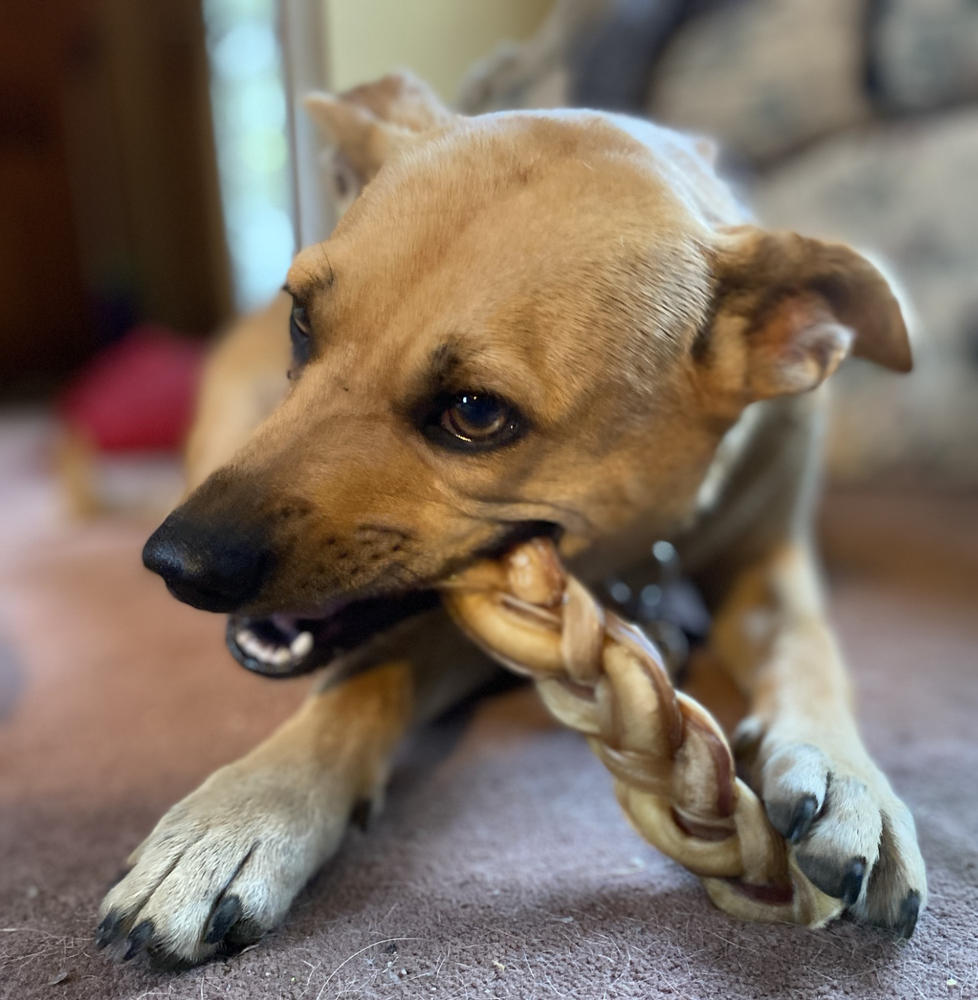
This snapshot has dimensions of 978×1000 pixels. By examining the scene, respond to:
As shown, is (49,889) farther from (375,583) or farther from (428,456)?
(428,456)

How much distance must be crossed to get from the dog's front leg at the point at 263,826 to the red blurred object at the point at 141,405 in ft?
7.75

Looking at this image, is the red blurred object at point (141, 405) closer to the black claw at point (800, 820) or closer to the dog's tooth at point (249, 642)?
the dog's tooth at point (249, 642)

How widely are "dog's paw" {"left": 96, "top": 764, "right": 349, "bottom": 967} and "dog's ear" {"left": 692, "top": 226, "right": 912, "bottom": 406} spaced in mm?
784

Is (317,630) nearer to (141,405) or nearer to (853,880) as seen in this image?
(853,880)

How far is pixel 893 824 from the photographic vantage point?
3.11 feet

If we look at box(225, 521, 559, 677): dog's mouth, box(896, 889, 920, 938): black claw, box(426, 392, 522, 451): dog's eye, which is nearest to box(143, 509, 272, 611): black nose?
box(225, 521, 559, 677): dog's mouth

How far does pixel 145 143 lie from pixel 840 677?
6047 millimetres

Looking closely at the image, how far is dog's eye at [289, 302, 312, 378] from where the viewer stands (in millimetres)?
1234

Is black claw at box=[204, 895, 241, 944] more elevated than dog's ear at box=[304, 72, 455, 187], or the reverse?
dog's ear at box=[304, 72, 455, 187]

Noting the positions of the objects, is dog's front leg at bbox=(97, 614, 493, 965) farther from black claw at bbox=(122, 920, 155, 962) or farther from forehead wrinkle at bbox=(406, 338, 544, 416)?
Result: forehead wrinkle at bbox=(406, 338, 544, 416)

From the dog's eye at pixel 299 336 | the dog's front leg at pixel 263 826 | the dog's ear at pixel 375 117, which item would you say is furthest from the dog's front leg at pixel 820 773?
the dog's ear at pixel 375 117

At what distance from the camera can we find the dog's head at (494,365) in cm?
106

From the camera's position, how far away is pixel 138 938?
841 millimetres

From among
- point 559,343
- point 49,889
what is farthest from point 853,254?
point 49,889
